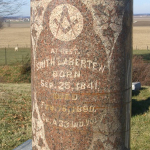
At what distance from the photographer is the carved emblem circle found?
260 cm

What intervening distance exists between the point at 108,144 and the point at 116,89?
0.60 metres

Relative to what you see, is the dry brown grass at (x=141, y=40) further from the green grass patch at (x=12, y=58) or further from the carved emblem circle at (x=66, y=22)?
the carved emblem circle at (x=66, y=22)

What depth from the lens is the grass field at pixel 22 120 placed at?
5.11 m

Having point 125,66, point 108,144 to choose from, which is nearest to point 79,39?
point 125,66

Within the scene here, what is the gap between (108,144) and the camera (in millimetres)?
2824

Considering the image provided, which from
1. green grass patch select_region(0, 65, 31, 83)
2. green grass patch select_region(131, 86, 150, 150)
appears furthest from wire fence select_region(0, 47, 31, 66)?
green grass patch select_region(131, 86, 150, 150)

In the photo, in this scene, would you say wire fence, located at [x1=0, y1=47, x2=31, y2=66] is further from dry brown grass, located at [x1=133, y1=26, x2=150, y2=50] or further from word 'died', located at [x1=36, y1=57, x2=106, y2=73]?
word 'died', located at [x1=36, y1=57, x2=106, y2=73]

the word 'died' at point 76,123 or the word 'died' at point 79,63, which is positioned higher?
the word 'died' at point 79,63

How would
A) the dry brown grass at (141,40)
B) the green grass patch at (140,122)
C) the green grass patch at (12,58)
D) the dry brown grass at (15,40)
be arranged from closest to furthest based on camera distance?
the green grass patch at (140,122)
the green grass patch at (12,58)
the dry brown grass at (141,40)
the dry brown grass at (15,40)

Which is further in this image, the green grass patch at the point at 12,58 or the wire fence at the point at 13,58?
the green grass patch at the point at 12,58

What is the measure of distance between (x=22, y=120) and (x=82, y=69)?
13.9 ft

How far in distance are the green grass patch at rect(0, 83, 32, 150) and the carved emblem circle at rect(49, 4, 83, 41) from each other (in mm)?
2926

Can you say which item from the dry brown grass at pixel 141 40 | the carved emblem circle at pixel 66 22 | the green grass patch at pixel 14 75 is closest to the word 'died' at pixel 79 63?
the carved emblem circle at pixel 66 22

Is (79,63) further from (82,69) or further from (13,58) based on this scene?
(13,58)
